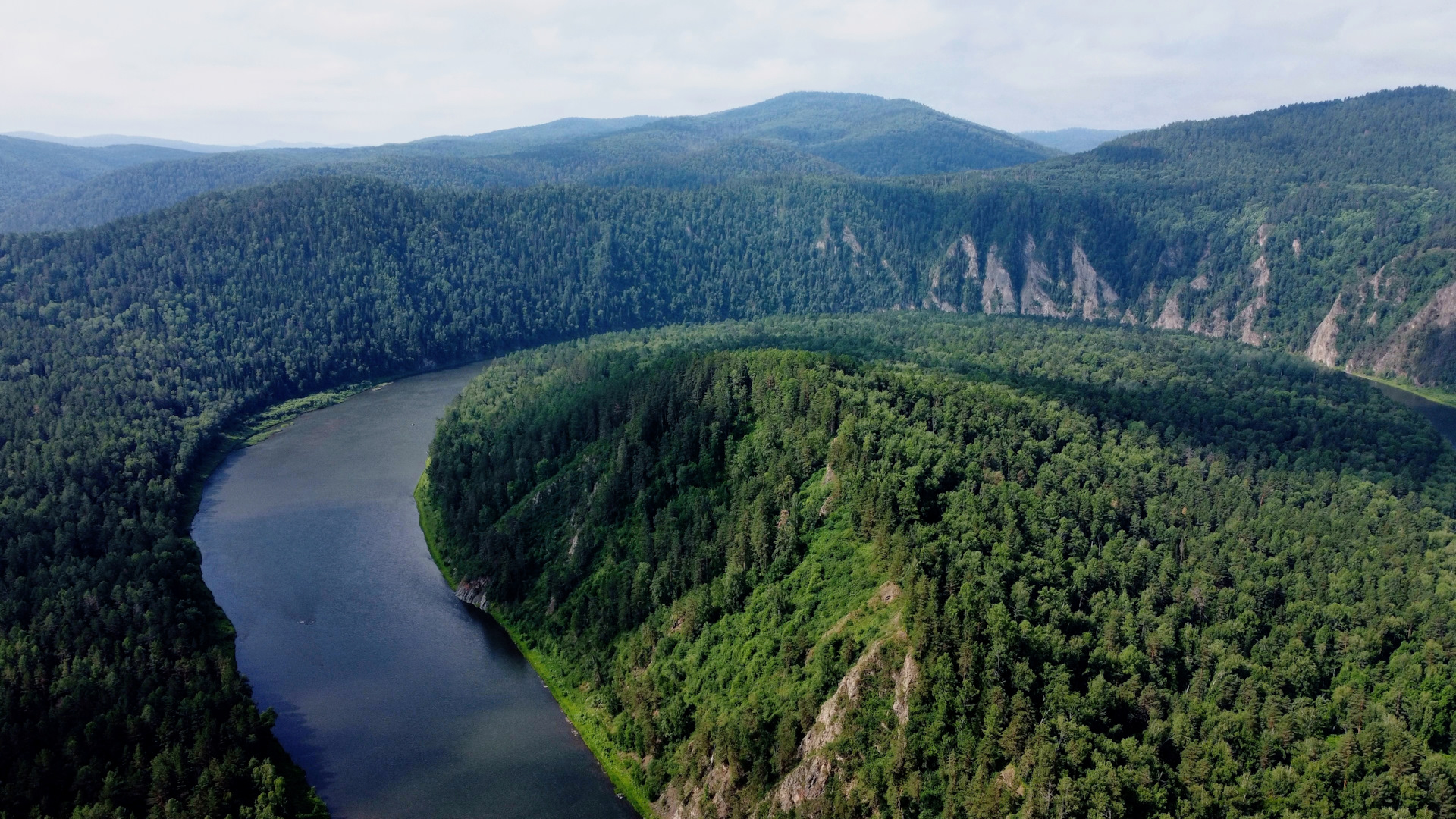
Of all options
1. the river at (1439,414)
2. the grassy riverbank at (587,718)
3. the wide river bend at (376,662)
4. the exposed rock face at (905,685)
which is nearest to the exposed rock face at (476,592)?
the wide river bend at (376,662)

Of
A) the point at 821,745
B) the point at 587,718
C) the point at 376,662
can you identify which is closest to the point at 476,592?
the point at 376,662

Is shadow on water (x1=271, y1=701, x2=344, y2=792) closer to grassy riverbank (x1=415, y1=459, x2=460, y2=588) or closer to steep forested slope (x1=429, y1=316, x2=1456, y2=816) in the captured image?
steep forested slope (x1=429, y1=316, x2=1456, y2=816)

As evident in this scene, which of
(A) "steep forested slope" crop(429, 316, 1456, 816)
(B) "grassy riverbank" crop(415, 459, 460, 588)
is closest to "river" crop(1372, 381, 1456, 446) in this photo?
(A) "steep forested slope" crop(429, 316, 1456, 816)

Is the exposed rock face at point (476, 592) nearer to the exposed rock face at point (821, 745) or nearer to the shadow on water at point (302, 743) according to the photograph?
the shadow on water at point (302, 743)

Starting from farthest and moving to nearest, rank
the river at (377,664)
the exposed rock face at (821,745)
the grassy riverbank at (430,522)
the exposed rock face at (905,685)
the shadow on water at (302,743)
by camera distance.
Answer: the grassy riverbank at (430,522) < the shadow on water at (302,743) < the river at (377,664) < the exposed rock face at (821,745) < the exposed rock face at (905,685)

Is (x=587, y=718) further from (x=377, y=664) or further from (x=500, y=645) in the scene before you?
(x=377, y=664)

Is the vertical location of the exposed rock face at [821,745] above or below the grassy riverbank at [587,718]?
above
